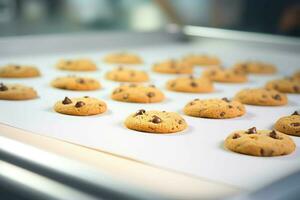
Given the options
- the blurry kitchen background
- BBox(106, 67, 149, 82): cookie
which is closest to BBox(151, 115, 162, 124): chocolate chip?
BBox(106, 67, 149, 82): cookie

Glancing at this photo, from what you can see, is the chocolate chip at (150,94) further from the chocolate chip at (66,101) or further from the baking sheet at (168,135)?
the chocolate chip at (66,101)

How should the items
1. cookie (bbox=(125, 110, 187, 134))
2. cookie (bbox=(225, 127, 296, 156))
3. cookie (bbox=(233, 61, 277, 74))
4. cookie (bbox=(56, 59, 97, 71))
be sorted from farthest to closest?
cookie (bbox=(233, 61, 277, 74)) < cookie (bbox=(56, 59, 97, 71)) < cookie (bbox=(125, 110, 187, 134)) < cookie (bbox=(225, 127, 296, 156))

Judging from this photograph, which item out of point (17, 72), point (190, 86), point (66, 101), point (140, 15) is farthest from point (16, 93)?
point (140, 15)

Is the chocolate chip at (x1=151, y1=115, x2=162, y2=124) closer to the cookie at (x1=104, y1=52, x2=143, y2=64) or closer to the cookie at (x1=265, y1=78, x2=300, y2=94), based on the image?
the cookie at (x1=265, y1=78, x2=300, y2=94)

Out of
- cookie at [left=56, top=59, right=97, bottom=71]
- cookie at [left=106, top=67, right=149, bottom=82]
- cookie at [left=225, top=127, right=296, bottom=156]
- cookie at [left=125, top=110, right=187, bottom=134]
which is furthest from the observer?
cookie at [left=56, top=59, right=97, bottom=71]

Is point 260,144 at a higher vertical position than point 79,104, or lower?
lower

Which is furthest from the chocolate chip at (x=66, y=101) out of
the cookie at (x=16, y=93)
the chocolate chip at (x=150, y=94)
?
the chocolate chip at (x=150, y=94)

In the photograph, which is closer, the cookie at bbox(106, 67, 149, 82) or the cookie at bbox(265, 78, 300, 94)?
the cookie at bbox(265, 78, 300, 94)

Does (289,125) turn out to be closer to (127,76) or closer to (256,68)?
(127,76)
